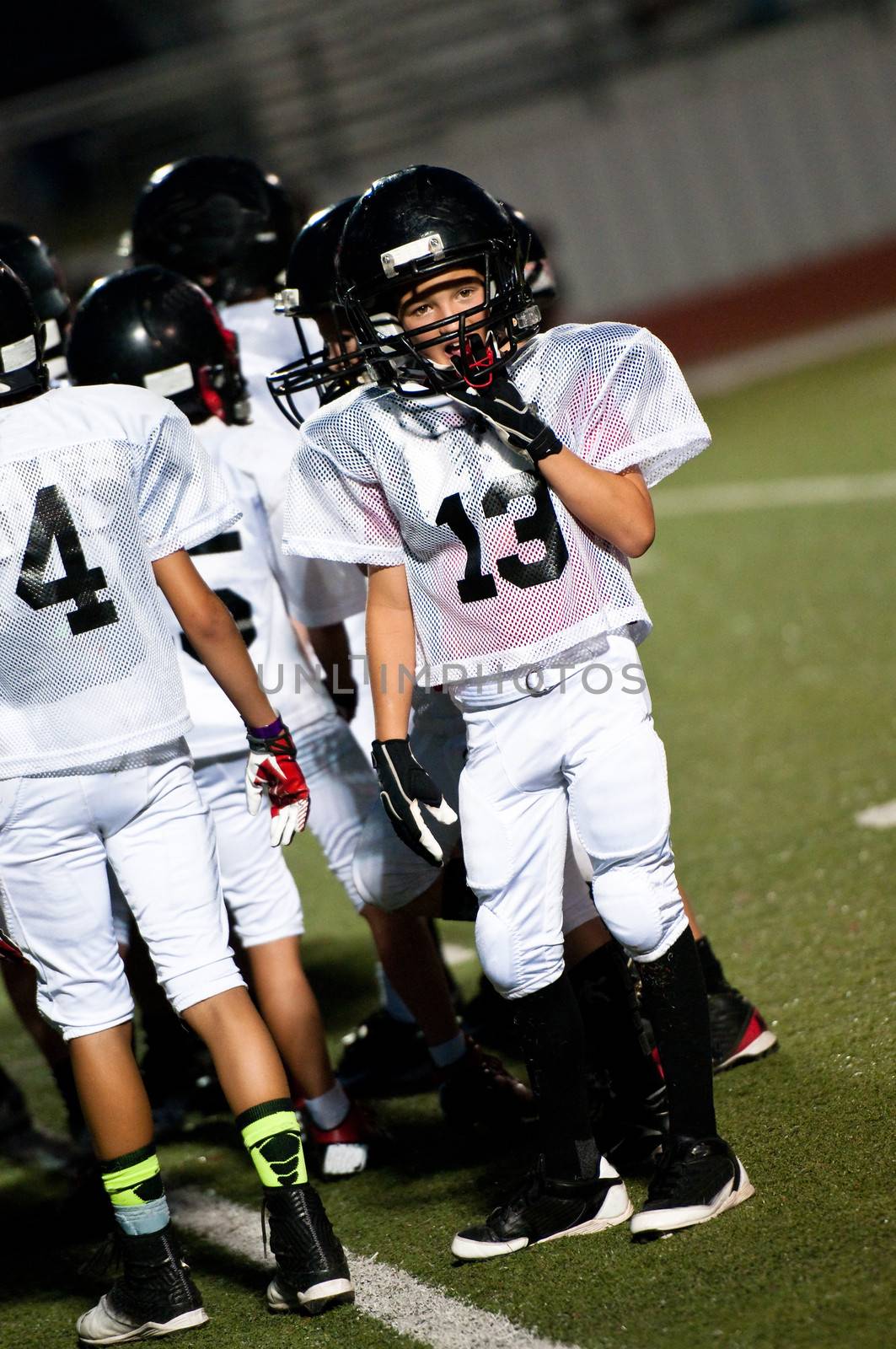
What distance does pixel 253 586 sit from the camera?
3.15 m

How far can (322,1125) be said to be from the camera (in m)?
3.08

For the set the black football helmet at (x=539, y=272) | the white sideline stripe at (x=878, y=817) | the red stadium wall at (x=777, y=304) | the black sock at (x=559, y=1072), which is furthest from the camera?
the red stadium wall at (x=777, y=304)

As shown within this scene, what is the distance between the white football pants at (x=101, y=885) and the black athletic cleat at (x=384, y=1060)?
934 mm

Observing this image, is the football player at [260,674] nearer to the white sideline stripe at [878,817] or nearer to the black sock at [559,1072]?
the black sock at [559,1072]

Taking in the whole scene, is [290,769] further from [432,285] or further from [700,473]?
[700,473]

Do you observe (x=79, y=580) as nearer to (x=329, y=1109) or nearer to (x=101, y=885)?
(x=101, y=885)

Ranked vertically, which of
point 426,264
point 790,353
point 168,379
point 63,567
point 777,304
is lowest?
point 790,353

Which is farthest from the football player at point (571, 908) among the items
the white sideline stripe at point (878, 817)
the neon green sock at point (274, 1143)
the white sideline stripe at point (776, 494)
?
the white sideline stripe at point (776, 494)

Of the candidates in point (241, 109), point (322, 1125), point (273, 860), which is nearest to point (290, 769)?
point (273, 860)

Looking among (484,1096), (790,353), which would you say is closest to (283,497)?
(484,1096)

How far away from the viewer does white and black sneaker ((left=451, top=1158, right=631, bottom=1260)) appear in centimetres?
252

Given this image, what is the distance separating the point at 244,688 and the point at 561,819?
60cm

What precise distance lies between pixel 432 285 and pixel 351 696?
1.06m

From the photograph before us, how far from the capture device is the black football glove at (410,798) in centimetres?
249
